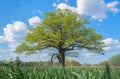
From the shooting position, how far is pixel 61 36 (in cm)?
6419

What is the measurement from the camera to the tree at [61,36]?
62.8m

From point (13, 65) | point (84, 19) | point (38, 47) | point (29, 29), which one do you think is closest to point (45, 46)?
point (38, 47)

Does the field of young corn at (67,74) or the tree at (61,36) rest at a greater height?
the tree at (61,36)

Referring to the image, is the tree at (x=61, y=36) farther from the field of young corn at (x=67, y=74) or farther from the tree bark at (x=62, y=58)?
the field of young corn at (x=67, y=74)

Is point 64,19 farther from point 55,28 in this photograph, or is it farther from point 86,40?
point 86,40

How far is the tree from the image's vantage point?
62.8 m

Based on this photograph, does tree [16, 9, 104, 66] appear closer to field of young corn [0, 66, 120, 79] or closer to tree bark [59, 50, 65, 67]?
tree bark [59, 50, 65, 67]

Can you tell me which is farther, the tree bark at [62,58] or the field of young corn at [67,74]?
the tree bark at [62,58]

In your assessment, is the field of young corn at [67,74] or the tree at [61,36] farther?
the tree at [61,36]

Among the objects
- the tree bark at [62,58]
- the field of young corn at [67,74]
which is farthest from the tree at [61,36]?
the field of young corn at [67,74]

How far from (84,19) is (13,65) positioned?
66.8 metres

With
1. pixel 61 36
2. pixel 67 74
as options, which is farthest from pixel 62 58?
pixel 67 74

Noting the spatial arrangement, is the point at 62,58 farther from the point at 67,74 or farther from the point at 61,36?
the point at 67,74

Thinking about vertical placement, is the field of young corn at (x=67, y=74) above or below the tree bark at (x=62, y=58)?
below
